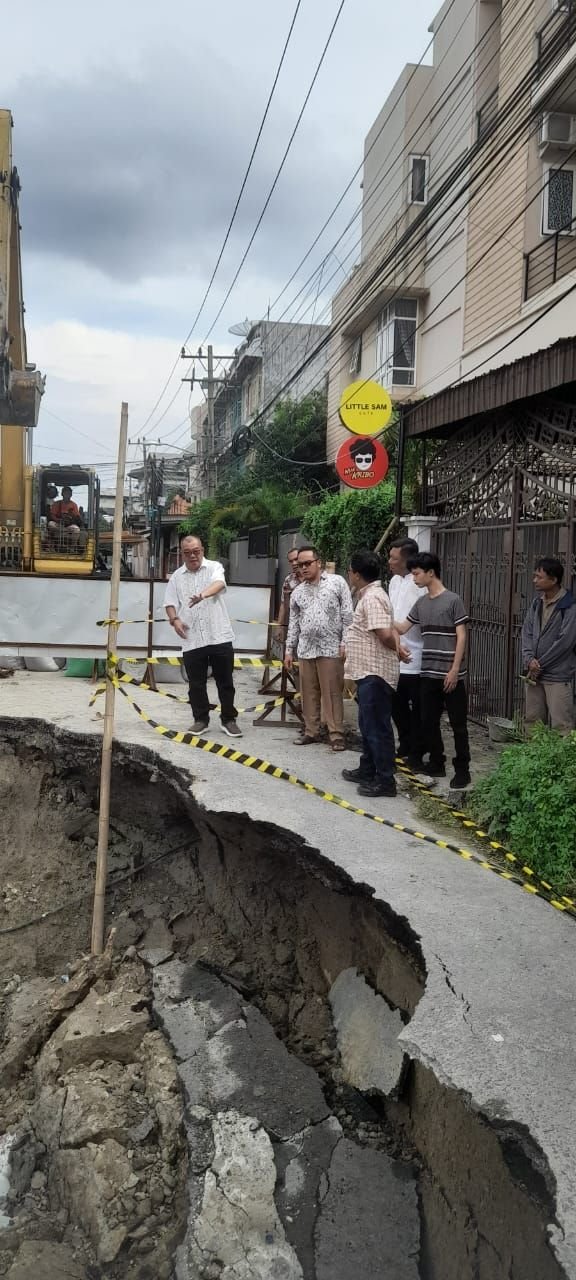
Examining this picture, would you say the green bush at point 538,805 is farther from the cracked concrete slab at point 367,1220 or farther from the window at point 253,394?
the window at point 253,394

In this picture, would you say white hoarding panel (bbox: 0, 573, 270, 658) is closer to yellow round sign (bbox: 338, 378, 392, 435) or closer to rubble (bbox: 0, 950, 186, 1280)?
yellow round sign (bbox: 338, 378, 392, 435)

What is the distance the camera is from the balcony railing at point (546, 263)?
524 inches

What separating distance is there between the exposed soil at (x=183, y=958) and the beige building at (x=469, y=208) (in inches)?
291

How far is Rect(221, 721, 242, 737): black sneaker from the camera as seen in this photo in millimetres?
7539

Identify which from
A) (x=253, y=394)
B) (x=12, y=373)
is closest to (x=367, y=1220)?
(x=12, y=373)

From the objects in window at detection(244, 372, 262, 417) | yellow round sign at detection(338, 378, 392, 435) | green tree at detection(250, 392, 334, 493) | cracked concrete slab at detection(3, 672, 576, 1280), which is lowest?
cracked concrete slab at detection(3, 672, 576, 1280)

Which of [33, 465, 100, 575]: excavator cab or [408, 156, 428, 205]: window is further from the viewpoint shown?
→ [408, 156, 428, 205]: window

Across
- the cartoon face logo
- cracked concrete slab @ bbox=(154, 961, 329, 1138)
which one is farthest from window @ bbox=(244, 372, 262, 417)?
cracked concrete slab @ bbox=(154, 961, 329, 1138)

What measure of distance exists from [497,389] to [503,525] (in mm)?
1180

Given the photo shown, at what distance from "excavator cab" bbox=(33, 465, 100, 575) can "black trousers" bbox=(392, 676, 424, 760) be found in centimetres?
860

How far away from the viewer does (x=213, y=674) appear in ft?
24.7

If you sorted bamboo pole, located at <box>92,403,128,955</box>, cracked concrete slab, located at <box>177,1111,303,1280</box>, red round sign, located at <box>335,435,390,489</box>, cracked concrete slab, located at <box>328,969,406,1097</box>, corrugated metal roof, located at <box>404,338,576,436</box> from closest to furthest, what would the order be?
cracked concrete slab, located at <box>177,1111,303,1280</box> → cracked concrete slab, located at <box>328,969,406,1097</box> → bamboo pole, located at <box>92,403,128,955</box> → corrugated metal roof, located at <box>404,338,576,436</box> → red round sign, located at <box>335,435,390,489</box>

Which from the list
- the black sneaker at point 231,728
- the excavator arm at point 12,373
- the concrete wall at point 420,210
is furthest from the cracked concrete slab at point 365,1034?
the concrete wall at point 420,210

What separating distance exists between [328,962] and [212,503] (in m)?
23.7
